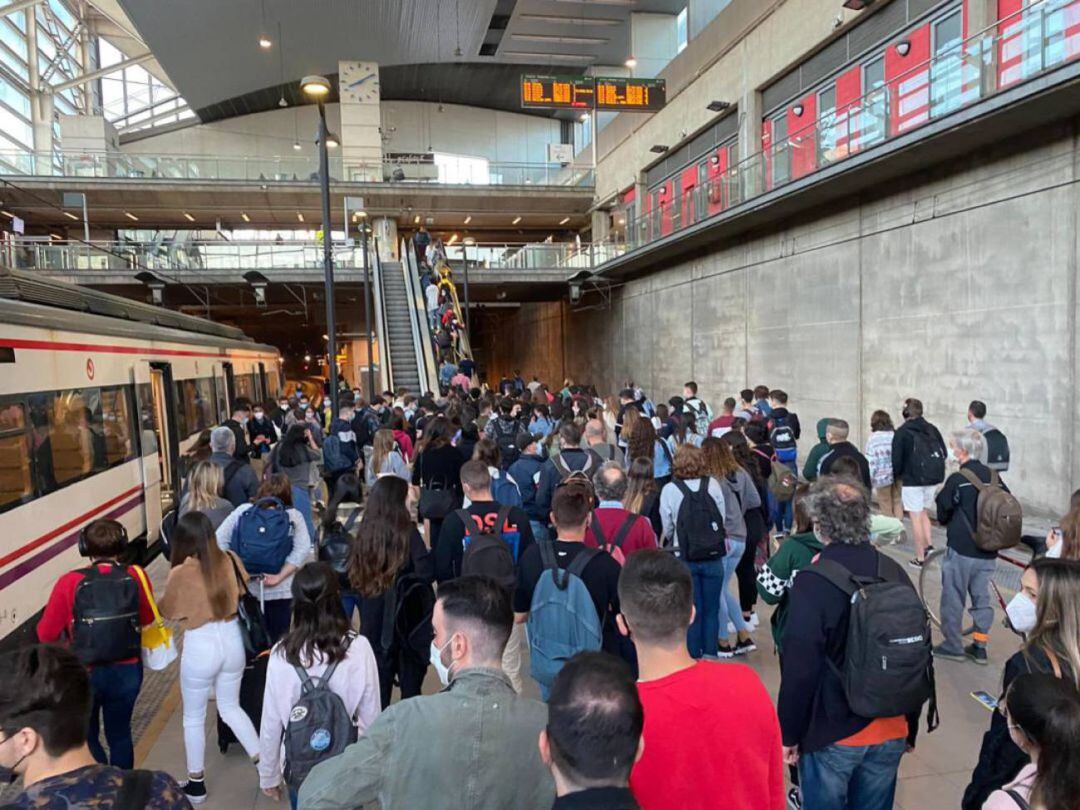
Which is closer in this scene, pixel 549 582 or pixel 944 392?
pixel 549 582

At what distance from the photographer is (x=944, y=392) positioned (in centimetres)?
1163

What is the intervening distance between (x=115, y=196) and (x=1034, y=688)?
37119 mm

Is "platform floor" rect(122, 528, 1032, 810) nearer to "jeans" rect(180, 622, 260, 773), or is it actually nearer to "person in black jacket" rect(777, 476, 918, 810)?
"jeans" rect(180, 622, 260, 773)

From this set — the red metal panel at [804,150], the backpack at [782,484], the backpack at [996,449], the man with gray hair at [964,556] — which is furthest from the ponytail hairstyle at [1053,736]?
the red metal panel at [804,150]

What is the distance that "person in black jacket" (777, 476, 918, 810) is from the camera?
2.89 meters

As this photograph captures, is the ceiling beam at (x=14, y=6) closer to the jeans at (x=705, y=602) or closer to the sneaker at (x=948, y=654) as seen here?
the jeans at (x=705, y=602)

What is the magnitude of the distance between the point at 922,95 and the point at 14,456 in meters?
12.5

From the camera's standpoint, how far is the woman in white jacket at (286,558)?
488cm

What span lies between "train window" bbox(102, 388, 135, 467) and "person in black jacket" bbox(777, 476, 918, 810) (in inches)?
327

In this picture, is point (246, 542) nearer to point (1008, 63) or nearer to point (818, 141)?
point (1008, 63)

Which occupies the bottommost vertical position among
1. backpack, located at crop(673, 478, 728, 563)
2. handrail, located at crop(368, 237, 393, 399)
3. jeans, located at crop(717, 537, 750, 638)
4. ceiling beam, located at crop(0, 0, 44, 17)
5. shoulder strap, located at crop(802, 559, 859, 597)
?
jeans, located at crop(717, 537, 750, 638)

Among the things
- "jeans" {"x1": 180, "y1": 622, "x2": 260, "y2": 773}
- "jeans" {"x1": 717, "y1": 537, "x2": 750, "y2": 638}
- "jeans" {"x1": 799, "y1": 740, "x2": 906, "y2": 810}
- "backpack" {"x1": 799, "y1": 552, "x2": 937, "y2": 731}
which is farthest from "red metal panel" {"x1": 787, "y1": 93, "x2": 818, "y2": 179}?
"jeans" {"x1": 180, "y1": 622, "x2": 260, "y2": 773}

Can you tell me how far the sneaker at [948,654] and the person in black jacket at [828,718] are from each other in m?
3.18

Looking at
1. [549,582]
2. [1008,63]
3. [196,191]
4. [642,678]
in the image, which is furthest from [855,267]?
[196,191]
